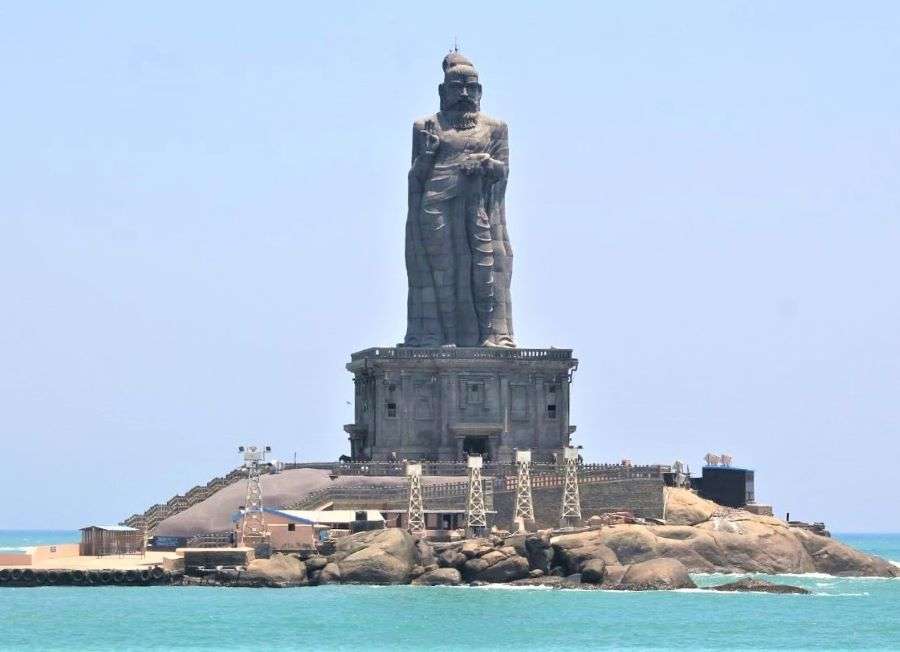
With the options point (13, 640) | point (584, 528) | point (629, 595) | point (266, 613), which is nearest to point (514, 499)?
point (584, 528)

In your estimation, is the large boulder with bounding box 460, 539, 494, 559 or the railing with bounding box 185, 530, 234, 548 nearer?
the large boulder with bounding box 460, 539, 494, 559

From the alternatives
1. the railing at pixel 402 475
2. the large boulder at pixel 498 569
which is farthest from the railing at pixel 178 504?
the large boulder at pixel 498 569

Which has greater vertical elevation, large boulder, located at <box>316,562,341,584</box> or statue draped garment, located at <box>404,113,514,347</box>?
statue draped garment, located at <box>404,113,514,347</box>

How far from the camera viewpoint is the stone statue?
105250 mm

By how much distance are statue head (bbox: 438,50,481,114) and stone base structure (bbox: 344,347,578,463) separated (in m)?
10.0

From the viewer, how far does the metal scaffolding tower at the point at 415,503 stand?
9456cm

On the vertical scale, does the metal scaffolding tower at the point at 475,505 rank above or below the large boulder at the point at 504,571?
above

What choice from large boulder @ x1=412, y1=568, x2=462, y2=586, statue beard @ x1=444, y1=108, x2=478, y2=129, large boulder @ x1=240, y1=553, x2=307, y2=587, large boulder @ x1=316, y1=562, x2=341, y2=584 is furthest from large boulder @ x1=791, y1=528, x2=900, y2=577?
statue beard @ x1=444, y1=108, x2=478, y2=129

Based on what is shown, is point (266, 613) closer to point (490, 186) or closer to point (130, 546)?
point (130, 546)

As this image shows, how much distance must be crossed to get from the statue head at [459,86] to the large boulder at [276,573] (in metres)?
24.6

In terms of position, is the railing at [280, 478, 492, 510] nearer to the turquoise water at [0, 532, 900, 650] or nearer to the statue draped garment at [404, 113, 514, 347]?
the statue draped garment at [404, 113, 514, 347]

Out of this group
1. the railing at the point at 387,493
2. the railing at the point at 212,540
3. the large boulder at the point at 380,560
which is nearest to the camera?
the large boulder at the point at 380,560

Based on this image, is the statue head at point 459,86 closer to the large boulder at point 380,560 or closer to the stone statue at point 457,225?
the stone statue at point 457,225

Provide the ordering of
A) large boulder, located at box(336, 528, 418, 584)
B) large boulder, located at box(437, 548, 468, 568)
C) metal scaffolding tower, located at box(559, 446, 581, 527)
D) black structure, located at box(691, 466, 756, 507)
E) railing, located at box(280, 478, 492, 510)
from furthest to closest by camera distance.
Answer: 1. black structure, located at box(691, 466, 756, 507)
2. railing, located at box(280, 478, 492, 510)
3. metal scaffolding tower, located at box(559, 446, 581, 527)
4. large boulder, located at box(437, 548, 468, 568)
5. large boulder, located at box(336, 528, 418, 584)
